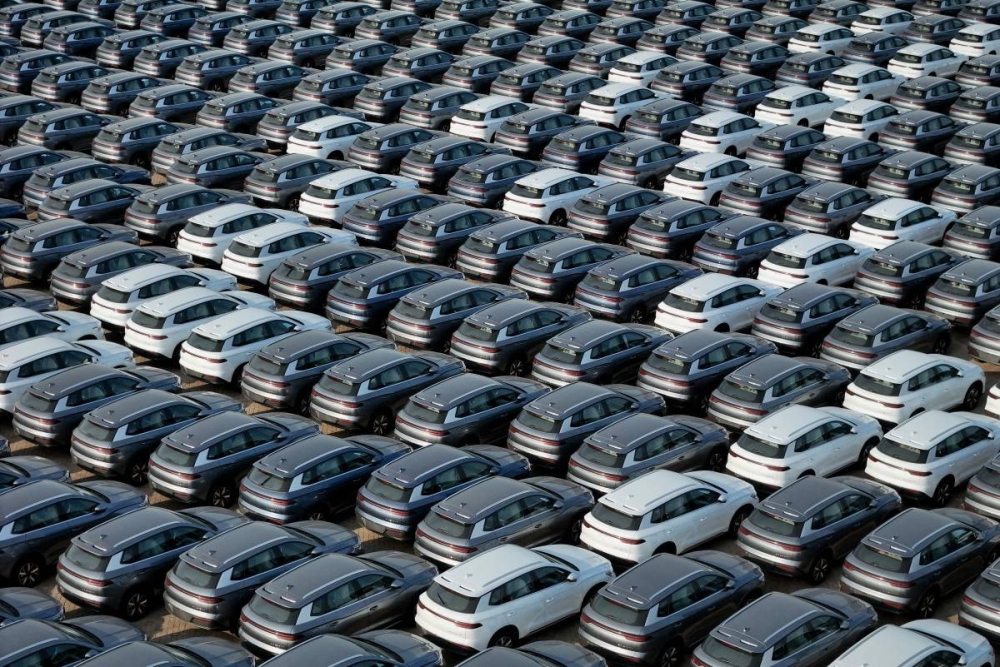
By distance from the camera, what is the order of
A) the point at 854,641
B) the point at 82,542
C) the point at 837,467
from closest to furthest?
the point at 854,641 → the point at 82,542 → the point at 837,467

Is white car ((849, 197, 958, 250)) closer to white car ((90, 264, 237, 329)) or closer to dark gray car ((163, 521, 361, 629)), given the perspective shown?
white car ((90, 264, 237, 329))

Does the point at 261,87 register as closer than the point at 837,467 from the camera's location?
No

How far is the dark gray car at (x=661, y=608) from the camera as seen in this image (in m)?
18.0

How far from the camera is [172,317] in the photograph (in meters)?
26.8

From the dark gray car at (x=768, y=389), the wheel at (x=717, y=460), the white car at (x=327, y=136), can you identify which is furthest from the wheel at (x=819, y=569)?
the white car at (x=327, y=136)

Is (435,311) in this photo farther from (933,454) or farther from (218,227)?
(933,454)

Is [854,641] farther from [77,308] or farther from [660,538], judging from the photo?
[77,308]

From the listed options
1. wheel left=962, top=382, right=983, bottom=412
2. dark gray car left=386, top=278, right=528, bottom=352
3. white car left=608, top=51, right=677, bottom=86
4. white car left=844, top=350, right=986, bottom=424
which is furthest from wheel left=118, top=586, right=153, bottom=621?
white car left=608, top=51, right=677, bottom=86

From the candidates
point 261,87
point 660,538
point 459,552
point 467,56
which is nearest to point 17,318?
point 459,552

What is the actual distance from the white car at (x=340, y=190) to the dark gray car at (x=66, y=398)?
900 cm

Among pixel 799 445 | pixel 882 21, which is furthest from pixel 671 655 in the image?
pixel 882 21

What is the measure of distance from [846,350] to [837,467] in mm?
3618

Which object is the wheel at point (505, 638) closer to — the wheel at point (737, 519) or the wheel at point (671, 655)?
the wheel at point (671, 655)

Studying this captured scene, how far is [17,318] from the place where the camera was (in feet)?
86.3
